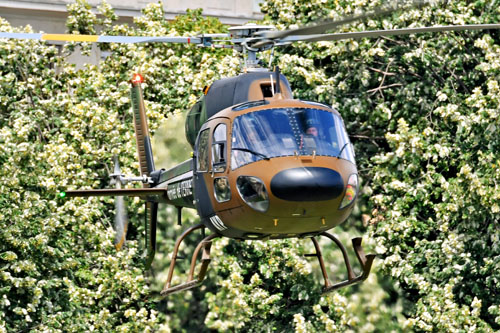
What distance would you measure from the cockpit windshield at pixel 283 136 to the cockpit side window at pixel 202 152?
0.67 meters

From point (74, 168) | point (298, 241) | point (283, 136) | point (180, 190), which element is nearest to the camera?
point (283, 136)

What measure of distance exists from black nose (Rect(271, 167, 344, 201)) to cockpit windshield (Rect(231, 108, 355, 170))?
30 centimetres

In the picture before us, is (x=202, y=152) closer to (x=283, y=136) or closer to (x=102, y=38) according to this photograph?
(x=283, y=136)

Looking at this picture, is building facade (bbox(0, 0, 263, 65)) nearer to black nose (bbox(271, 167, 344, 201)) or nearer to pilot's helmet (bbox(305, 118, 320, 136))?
pilot's helmet (bbox(305, 118, 320, 136))

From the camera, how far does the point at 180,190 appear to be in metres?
16.8

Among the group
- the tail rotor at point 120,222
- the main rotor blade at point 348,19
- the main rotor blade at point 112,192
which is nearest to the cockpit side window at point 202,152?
the main rotor blade at point 112,192

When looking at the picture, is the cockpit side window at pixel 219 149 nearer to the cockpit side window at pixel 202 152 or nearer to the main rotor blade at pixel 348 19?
the cockpit side window at pixel 202 152

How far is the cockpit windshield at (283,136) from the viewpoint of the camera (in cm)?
1441

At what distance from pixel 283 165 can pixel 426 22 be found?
9936mm

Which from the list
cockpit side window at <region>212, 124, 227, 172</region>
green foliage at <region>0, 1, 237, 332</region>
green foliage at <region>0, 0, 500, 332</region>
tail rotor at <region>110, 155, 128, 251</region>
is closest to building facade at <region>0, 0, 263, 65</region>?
green foliage at <region>0, 1, 237, 332</region>

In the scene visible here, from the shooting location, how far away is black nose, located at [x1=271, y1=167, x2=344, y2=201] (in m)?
14.1

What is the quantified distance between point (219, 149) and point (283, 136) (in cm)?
91

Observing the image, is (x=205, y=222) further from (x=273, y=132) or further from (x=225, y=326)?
(x=225, y=326)

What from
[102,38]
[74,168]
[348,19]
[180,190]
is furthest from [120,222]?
[348,19]
